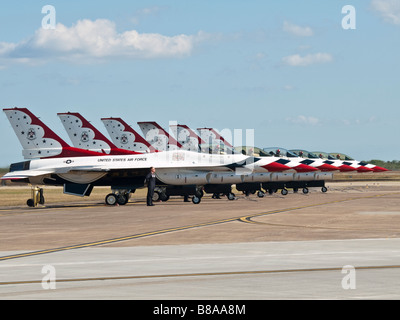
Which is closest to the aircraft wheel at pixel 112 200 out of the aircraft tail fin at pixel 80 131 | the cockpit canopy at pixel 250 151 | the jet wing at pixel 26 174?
the jet wing at pixel 26 174

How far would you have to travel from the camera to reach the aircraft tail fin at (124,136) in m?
51.7

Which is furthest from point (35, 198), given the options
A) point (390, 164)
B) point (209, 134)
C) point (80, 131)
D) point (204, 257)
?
point (390, 164)

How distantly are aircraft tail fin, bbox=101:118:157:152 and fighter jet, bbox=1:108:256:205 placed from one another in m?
12.3

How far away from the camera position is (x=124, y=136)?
170 feet

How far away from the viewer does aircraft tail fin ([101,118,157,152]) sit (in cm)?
5169

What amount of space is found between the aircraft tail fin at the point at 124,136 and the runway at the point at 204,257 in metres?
26.0

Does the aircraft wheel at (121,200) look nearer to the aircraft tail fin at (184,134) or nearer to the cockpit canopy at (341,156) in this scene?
the aircraft tail fin at (184,134)

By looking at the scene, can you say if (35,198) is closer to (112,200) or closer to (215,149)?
(112,200)

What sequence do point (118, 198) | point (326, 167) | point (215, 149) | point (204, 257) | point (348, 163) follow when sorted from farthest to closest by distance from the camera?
point (348, 163)
point (326, 167)
point (215, 149)
point (118, 198)
point (204, 257)

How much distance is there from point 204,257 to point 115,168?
23.6 m

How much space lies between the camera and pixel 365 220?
78.5 feet

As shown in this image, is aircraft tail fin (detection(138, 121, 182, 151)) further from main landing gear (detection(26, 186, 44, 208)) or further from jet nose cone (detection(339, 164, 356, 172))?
main landing gear (detection(26, 186, 44, 208))

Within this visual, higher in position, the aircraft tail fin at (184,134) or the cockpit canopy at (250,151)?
the aircraft tail fin at (184,134)

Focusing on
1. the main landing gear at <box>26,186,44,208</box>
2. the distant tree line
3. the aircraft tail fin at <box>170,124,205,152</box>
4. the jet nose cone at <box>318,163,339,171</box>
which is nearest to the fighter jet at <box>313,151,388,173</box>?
the jet nose cone at <box>318,163,339,171</box>
